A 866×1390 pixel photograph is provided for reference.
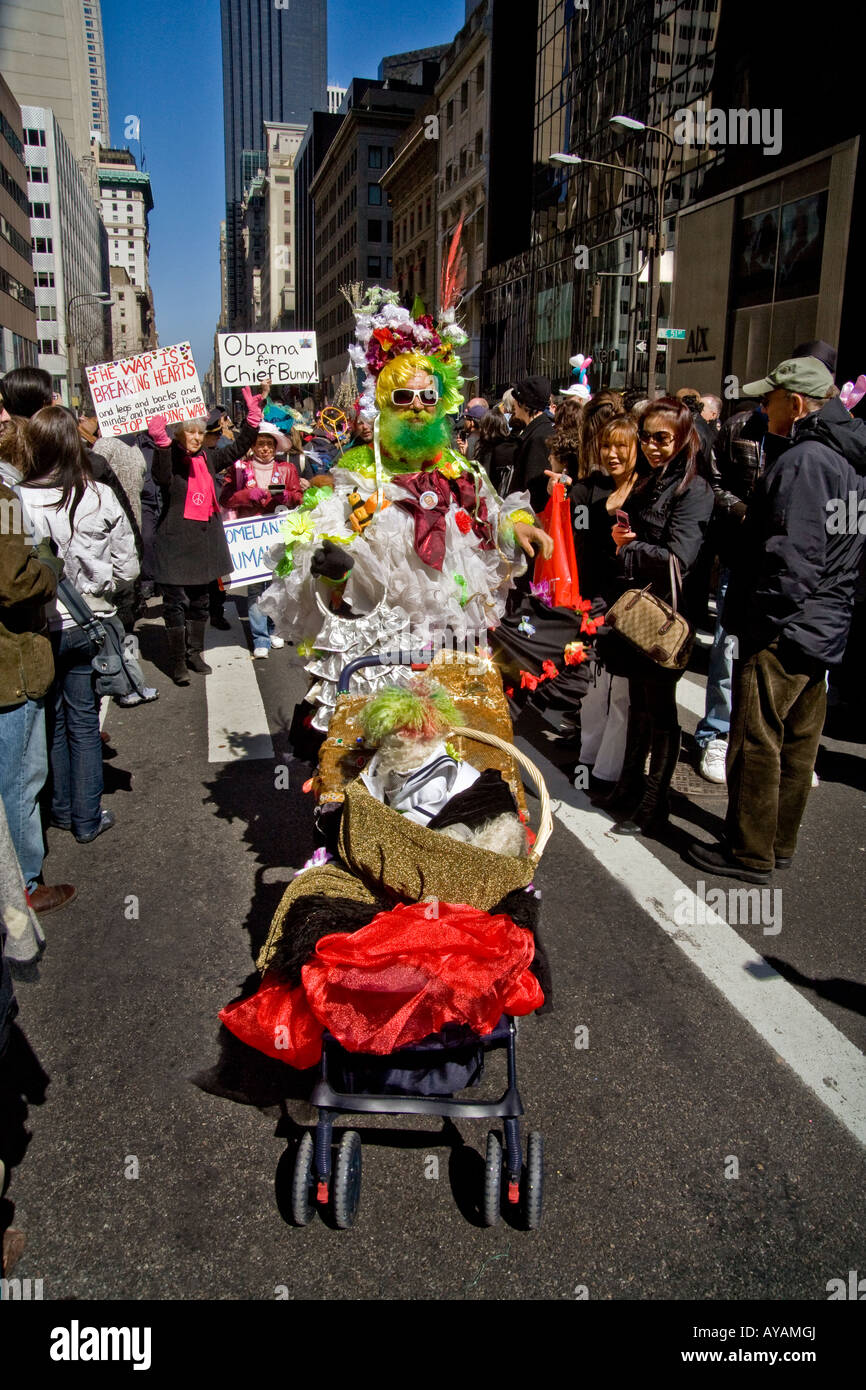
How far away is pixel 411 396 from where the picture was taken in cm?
383

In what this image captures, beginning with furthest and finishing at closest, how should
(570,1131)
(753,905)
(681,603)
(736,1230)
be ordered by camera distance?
(681,603) → (753,905) → (570,1131) → (736,1230)

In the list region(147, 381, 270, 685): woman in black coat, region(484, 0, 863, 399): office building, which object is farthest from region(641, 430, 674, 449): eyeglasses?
region(484, 0, 863, 399): office building

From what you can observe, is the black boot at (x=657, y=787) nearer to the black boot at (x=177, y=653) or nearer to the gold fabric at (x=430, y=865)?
the gold fabric at (x=430, y=865)

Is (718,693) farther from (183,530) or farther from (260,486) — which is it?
(260,486)

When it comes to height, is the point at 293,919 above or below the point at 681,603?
below

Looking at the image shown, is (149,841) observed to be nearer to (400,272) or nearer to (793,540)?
(793,540)

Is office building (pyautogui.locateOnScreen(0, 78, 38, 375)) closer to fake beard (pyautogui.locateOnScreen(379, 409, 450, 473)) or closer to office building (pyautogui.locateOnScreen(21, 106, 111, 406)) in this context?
office building (pyautogui.locateOnScreen(21, 106, 111, 406))

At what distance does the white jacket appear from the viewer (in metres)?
4.70

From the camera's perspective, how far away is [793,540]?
3967 millimetres

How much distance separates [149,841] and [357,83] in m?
99.9

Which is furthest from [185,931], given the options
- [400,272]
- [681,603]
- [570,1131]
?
[400,272]

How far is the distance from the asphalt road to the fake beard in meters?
2.05

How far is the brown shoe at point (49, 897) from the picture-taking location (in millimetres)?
4164

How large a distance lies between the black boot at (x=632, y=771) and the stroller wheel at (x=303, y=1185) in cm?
303
